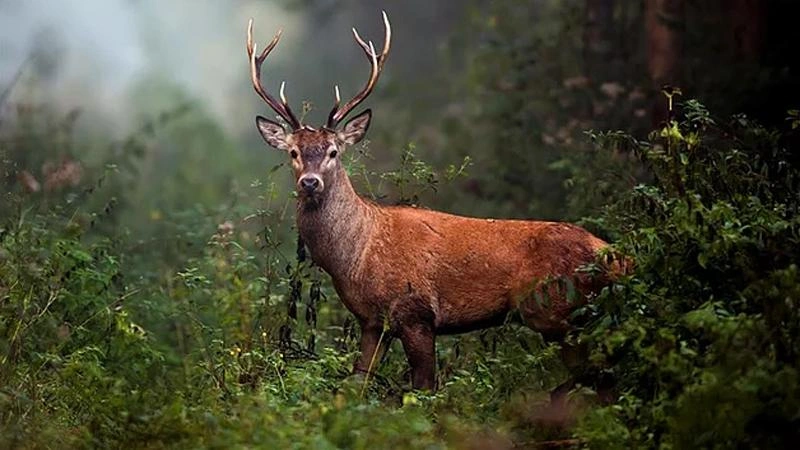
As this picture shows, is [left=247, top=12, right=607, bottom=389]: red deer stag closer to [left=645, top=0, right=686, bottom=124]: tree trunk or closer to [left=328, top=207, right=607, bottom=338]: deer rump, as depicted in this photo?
[left=328, top=207, right=607, bottom=338]: deer rump

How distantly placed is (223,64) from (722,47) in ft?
52.3

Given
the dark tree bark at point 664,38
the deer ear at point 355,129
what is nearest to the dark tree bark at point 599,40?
the dark tree bark at point 664,38

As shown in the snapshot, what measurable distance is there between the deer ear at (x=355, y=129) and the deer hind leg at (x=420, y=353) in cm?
129

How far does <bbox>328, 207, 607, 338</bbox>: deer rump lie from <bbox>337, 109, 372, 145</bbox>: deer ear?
69 centimetres

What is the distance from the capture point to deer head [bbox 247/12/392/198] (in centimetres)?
1031

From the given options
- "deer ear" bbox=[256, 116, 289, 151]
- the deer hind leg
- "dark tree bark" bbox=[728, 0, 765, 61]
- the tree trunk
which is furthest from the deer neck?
"dark tree bark" bbox=[728, 0, 765, 61]

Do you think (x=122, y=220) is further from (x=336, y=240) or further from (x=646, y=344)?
(x=646, y=344)

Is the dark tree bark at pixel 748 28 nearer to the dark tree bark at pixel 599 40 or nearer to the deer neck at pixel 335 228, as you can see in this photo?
the dark tree bark at pixel 599 40

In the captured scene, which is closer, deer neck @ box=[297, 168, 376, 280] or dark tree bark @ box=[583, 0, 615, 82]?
deer neck @ box=[297, 168, 376, 280]

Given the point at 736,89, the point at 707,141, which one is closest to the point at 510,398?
the point at 707,141

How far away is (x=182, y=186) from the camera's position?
2183 centimetres

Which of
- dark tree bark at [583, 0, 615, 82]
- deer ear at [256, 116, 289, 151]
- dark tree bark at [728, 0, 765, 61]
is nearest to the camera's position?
deer ear at [256, 116, 289, 151]

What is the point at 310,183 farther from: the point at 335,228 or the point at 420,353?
the point at 420,353

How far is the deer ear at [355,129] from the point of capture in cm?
1070
